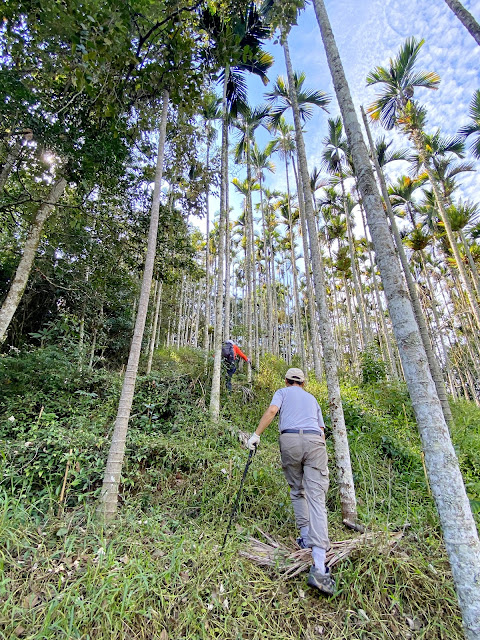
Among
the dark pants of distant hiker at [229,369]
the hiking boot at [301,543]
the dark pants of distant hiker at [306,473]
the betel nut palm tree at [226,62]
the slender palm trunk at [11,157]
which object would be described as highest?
the betel nut palm tree at [226,62]

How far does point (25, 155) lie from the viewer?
454 cm

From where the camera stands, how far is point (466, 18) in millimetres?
3180

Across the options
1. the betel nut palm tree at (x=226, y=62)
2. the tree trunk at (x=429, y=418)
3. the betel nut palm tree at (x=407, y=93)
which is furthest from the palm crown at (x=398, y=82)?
the tree trunk at (x=429, y=418)

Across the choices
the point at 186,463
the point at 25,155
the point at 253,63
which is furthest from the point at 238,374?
the point at 253,63

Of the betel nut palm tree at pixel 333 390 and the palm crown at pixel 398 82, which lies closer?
the betel nut palm tree at pixel 333 390

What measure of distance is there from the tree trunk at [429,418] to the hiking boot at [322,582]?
0.90 m

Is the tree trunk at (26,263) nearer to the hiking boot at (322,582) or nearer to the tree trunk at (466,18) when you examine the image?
the hiking boot at (322,582)

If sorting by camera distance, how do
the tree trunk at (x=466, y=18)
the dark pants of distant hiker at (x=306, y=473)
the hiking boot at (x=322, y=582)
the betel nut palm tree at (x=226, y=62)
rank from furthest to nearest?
the betel nut palm tree at (x=226, y=62) → the tree trunk at (x=466, y=18) → the dark pants of distant hiker at (x=306, y=473) → the hiking boot at (x=322, y=582)

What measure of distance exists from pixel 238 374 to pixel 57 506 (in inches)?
212

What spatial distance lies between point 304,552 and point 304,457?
0.79 m

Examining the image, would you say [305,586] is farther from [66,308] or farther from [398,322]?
[66,308]

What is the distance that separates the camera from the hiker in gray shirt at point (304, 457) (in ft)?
8.09

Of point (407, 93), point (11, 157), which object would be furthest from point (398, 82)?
point (11, 157)

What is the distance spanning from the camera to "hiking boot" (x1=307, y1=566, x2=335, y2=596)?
6.99 ft
